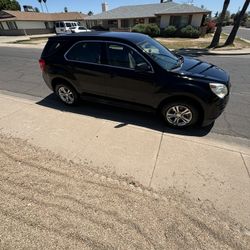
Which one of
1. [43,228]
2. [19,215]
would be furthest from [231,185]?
[19,215]

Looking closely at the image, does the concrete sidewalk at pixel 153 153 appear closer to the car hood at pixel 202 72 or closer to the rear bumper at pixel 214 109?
the rear bumper at pixel 214 109

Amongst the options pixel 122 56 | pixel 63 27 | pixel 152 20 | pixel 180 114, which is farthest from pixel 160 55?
pixel 63 27

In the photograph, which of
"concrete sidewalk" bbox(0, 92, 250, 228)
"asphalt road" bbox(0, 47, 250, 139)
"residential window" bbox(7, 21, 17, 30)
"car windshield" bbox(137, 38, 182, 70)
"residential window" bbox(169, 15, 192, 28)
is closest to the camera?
"concrete sidewalk" bbox(0, 92, 250, 228)

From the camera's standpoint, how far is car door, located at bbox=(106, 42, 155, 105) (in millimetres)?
3811

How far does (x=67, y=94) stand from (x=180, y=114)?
3001 millimetres

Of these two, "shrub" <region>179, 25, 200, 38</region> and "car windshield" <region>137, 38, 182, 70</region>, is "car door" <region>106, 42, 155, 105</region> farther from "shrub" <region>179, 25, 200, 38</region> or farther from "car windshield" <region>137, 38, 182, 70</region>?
"shrub" <region>179, 25, 200, 38</region>

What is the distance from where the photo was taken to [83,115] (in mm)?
4773

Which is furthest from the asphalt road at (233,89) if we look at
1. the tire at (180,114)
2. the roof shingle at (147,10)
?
the roof shingle at (147,10)

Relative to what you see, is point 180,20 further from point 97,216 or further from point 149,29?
point 97,216

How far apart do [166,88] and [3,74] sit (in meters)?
8.12

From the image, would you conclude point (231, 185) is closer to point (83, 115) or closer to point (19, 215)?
point (19, 215)

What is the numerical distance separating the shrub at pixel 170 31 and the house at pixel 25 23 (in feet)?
96.5

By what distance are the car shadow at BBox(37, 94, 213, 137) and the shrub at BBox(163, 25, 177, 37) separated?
83.4 ft

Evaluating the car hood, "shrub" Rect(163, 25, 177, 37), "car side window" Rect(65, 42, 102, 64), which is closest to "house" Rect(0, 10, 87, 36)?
"shrub" Rect(163, 25, 177, 37)
